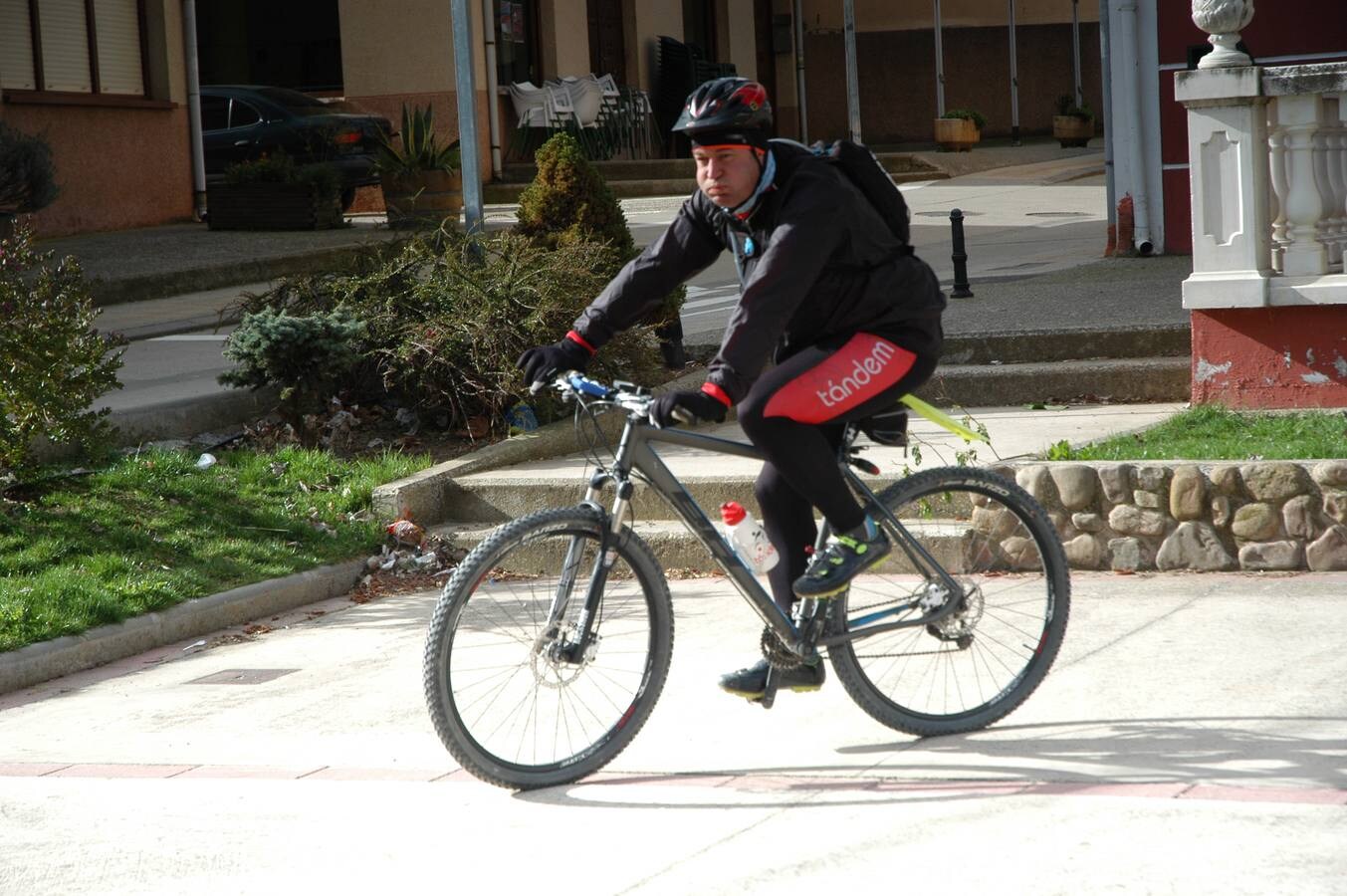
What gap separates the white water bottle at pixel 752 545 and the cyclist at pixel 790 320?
10cm

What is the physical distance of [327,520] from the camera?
7977 mm

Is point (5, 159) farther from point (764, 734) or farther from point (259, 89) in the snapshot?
point (764, 734)

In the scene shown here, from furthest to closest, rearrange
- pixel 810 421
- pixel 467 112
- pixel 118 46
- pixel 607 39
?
pixel 607 39 → pixel 118 46 → pixel 467 112 → pixel 810 421

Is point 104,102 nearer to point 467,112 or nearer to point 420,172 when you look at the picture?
point 420,172

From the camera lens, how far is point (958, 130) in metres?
28.9

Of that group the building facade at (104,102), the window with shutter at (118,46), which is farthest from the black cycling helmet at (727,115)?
the window with shutter at (118,46)

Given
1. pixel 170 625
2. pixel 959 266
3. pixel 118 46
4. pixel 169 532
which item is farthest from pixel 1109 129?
pixel 118 46

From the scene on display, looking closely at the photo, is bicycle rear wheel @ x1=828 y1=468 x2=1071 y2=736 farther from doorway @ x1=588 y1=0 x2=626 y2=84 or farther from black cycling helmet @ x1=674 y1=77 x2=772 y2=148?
doorway @ x1=588 y1=0 x2=626 y2=84

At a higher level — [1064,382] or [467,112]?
[467,112]

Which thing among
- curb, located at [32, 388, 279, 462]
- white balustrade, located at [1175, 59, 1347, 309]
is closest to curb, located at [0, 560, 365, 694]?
curb, located at [32, 388, 279, 462]

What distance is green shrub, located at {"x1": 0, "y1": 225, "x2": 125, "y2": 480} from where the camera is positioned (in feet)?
25.1

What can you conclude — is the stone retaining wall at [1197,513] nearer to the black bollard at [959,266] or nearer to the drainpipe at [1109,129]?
the black bollard at [959,266]

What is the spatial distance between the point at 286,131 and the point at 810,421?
1877cm

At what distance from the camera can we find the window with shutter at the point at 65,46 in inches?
742
